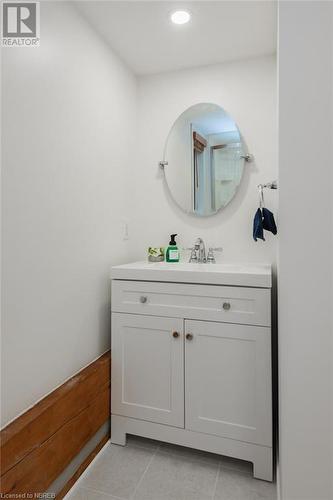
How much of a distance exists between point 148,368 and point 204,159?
1.39 metres

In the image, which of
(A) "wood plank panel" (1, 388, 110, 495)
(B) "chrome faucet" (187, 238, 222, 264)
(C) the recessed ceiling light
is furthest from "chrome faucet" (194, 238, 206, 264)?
(C) the recessed ceiling light

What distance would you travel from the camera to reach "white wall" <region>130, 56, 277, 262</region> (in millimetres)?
1852

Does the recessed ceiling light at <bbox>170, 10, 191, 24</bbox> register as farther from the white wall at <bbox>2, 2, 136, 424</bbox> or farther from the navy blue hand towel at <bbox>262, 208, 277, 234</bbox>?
the navy blue hand towel at <bbox>262, 208, 277, 234</bbox>

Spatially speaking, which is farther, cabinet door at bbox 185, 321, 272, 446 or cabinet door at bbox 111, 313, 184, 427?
cabinet door at bbox 111, 313, 184, 427

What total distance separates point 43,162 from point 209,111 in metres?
1.23

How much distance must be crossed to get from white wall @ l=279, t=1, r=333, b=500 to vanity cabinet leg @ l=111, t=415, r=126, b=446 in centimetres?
87

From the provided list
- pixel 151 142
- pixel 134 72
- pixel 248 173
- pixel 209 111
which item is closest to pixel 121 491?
pixel 248 173

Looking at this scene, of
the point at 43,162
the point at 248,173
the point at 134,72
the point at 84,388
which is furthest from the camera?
the point at 134,72

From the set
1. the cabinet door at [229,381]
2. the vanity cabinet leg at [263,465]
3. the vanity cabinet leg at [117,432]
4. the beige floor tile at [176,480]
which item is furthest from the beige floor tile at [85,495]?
the vanity cabinet leg at [263,465]

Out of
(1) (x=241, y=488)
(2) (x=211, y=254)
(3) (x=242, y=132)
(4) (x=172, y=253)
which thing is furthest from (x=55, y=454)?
(3) (x=242, y=132)

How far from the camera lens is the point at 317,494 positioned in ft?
3.43

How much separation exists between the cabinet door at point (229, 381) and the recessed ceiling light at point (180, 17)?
1608mm

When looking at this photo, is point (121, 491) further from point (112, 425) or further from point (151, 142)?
point (151, 142)

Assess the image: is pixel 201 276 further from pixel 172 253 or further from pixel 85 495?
pixel 85 495
